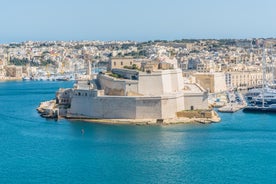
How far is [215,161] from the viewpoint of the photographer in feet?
40.3

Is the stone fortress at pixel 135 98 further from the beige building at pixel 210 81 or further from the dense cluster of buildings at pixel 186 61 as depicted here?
the beige building at pixel 210 81

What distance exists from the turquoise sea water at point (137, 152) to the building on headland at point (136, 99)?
78 centimetres

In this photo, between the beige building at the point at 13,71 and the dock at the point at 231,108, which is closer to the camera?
the dock at the point at 231,108

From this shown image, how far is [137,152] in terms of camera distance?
516 inches

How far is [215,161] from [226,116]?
6424 mm

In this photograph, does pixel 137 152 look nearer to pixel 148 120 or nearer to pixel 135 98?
pixel 148 120

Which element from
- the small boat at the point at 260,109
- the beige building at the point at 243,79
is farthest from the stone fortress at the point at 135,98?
the beige building at the point at 243,79

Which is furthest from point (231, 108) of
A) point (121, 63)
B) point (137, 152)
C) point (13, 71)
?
point (13, 71)

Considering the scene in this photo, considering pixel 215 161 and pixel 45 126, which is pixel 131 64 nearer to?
pixel 45 126

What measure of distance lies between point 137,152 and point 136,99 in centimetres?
402

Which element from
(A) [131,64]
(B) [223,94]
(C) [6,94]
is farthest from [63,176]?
(C) [6,94]

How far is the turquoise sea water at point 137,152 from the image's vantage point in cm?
1121

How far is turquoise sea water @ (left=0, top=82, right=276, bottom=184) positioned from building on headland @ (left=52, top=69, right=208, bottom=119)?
78cm

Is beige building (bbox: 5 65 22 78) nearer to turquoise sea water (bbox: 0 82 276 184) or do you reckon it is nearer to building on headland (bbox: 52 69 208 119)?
building on headland (bbox: 52 69 208 119)
